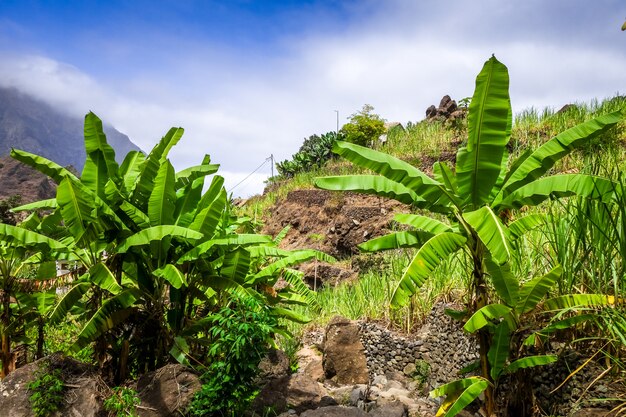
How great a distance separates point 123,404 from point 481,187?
158 inches

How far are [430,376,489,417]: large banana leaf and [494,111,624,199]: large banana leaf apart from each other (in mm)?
1523

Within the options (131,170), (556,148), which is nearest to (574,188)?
(556,148)

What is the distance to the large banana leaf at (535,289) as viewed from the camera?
11.3 ft

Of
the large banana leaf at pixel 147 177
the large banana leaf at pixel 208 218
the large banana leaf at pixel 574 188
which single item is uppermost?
the large banana leaf at pixel 147 177

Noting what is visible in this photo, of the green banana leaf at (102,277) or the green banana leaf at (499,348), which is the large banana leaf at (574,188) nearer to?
the green banana leaf at (499,348)

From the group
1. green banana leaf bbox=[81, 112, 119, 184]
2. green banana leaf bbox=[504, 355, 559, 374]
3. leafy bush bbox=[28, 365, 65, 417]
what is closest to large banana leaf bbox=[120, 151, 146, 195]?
green banana leaf bbox=[81, 112, 119, 184]

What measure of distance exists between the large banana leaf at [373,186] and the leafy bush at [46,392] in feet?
10.7

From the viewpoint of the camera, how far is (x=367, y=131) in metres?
21.7

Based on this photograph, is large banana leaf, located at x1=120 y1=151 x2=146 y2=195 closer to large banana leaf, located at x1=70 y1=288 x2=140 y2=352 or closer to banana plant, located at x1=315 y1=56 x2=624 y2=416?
large banana leaf, located at x1=70 y1=288 x2=140 y2=352

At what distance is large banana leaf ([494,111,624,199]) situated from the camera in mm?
3576

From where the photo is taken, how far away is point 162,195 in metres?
4.77

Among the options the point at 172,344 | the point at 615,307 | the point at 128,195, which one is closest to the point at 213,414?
the point at 172,344

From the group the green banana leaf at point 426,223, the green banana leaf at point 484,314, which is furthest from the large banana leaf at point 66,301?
the green banana leaf at point 484,314

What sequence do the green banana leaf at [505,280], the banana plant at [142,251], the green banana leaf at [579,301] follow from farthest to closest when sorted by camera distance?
the banana plant at [142,251] → the green banana leaf at [579,301] → the green banana leaf at [505,280]
